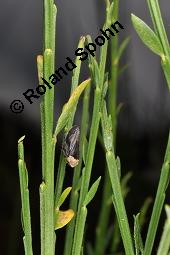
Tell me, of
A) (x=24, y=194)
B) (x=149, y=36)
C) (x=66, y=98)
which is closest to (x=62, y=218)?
(x=24, y=194)

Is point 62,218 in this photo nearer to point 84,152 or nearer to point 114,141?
point 84,152

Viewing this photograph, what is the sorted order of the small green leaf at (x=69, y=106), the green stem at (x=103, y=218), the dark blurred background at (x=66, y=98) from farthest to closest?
the dark blurred background at (x=66, y=98)
the green stem at (x=103, y=218)
the small green leaf at (x=69, y=106)

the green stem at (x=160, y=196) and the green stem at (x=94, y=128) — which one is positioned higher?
the green stem at (x=94, y=128)

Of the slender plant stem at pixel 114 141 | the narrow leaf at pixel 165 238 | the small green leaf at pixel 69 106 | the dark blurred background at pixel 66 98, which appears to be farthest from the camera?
the dark blurred background at pixel 66 98

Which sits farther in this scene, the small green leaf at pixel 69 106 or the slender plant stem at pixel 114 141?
the slender plant stem at pixel 114 141

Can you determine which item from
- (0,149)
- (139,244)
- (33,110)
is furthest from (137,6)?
(139,244)

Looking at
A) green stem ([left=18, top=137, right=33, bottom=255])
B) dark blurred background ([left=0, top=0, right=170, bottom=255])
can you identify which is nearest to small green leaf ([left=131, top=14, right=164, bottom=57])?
green stem ([left=18, top=137, right=33, bottom=255])

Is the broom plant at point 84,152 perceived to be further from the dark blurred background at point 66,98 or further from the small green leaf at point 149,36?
the dark blurred background at point 66,98

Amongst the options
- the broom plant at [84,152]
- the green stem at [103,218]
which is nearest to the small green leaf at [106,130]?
the broom plant at [84,152]
